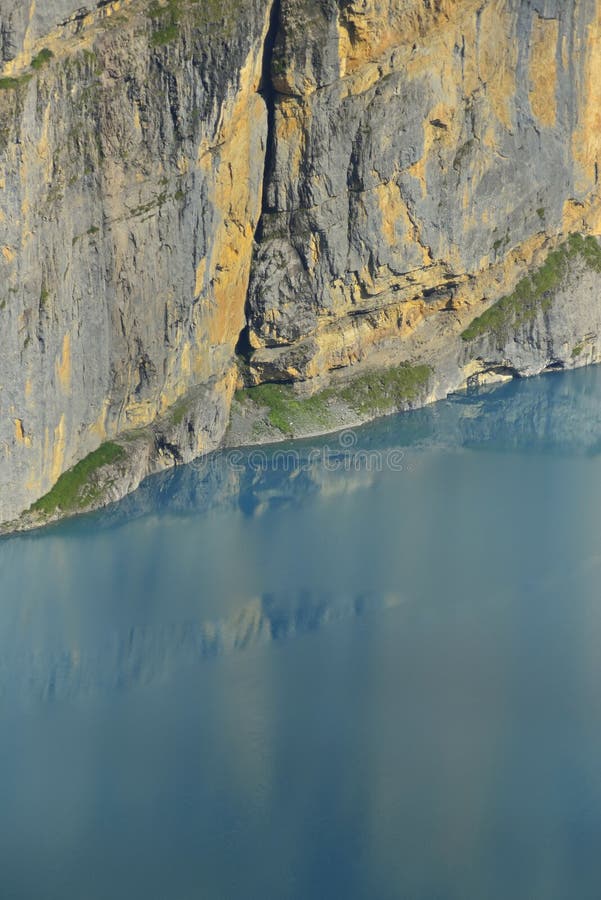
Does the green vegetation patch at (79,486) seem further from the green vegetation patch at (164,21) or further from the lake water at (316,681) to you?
the green vegetation patch at (164,21)

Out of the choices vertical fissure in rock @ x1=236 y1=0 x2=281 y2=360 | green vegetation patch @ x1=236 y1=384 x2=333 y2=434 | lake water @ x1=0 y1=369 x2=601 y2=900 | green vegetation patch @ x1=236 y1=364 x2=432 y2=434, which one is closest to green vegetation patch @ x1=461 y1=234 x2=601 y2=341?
green vegetation patch @ x1=236 y1=364 x2=432 y2=434

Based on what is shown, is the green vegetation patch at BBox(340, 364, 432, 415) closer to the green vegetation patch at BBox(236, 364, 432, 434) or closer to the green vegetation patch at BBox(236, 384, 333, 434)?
the green vegetation patch at BBox(236, 364, 432, 434)

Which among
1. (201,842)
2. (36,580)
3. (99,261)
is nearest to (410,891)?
(201,842)

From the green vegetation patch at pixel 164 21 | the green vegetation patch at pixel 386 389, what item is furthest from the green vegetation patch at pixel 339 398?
the green vegetation patch at pixel 164 21

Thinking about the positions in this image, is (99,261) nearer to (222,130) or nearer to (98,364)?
(98,364)

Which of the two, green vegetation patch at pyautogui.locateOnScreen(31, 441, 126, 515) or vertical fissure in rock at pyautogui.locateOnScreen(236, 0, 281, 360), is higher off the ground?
vertical fissure in rock at pyautogui.locateOnScreen(236, 0, 281, 360)

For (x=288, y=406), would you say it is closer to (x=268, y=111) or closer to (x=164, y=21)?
(x=268, y=111)
